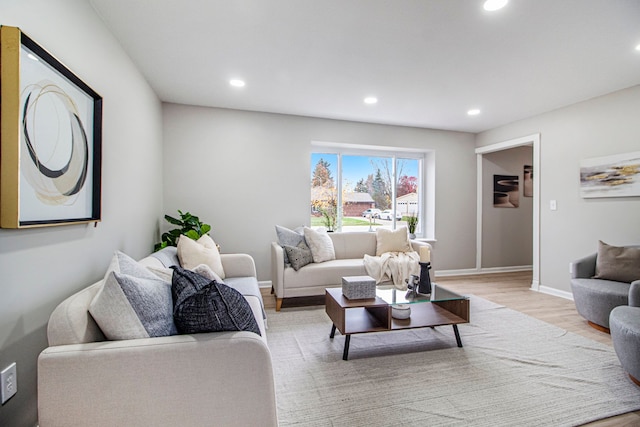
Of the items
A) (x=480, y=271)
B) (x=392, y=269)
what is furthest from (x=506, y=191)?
(x=392, y=269)

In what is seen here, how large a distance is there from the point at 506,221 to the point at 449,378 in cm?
439

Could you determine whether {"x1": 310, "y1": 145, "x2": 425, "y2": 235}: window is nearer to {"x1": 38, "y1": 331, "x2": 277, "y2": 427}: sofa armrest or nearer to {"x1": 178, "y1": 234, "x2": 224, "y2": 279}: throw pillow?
{"x1": 178, "y1": 234, "x2": 224, "y2": 279}: throw pillow

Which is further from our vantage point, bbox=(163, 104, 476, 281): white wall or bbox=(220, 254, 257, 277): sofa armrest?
bbox=(163, 104, 476, 281): white wall

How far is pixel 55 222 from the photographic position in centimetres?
150

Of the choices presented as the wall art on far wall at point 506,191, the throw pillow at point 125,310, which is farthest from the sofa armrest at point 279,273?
the wall art on far wall at point 506,191

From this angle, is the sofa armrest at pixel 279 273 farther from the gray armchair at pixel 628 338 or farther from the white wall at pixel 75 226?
the gray armchair at pixel 628 338

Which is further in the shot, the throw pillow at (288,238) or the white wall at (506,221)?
the white wall at (506,221)

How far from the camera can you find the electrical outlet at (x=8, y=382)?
119 cm

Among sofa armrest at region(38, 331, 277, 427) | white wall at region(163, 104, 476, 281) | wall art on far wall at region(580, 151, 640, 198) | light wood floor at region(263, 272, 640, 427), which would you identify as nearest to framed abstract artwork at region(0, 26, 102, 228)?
sofa armrest at region(38, 331, 277, 427)

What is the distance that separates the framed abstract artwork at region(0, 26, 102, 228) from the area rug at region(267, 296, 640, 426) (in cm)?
160

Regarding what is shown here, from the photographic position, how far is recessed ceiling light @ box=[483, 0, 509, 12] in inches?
75.7

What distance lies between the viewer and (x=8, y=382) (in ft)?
3.99

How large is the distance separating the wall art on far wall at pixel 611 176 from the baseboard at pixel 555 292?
4.16 feet

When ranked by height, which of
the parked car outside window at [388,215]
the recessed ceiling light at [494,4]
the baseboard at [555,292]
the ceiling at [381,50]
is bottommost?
the baseboard at [555,292]
